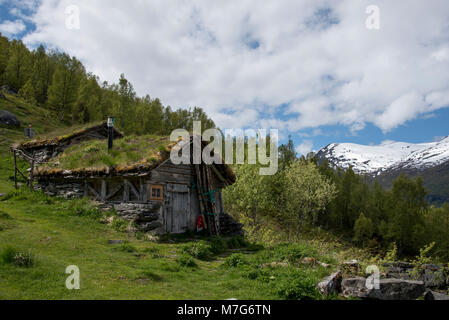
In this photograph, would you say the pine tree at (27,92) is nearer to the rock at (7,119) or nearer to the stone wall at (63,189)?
the rock at (7,119)

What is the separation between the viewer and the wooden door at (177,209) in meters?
14.7

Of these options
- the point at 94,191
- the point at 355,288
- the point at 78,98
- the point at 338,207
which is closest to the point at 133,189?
the point at 94,191

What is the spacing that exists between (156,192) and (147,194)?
23.0 inches

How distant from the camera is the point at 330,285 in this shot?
264 inches

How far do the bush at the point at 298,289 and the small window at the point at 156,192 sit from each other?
850cm

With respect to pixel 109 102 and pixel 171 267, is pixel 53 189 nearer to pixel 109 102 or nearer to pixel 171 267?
pixel 171 267

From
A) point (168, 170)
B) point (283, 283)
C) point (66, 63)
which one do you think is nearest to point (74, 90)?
point (66, 63)

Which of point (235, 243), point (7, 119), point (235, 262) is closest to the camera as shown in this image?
point (235, 262)

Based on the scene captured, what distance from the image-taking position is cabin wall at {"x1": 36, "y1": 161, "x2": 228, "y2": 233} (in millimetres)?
13304

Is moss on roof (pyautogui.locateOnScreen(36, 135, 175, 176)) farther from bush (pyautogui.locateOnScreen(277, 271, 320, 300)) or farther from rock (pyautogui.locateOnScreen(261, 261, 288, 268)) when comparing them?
bush (pyautogui.locateOnScreen(277, 271, 320, 300))

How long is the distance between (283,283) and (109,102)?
48706 mm

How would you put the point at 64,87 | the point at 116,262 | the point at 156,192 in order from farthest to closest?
the point at 64,87 → the point at 156,192 → the point at 116,262

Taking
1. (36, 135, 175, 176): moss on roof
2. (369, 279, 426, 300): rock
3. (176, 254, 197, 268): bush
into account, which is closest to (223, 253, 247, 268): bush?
(176, 254, 197, 268): bush

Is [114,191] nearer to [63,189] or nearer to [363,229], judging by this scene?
[63,189]
